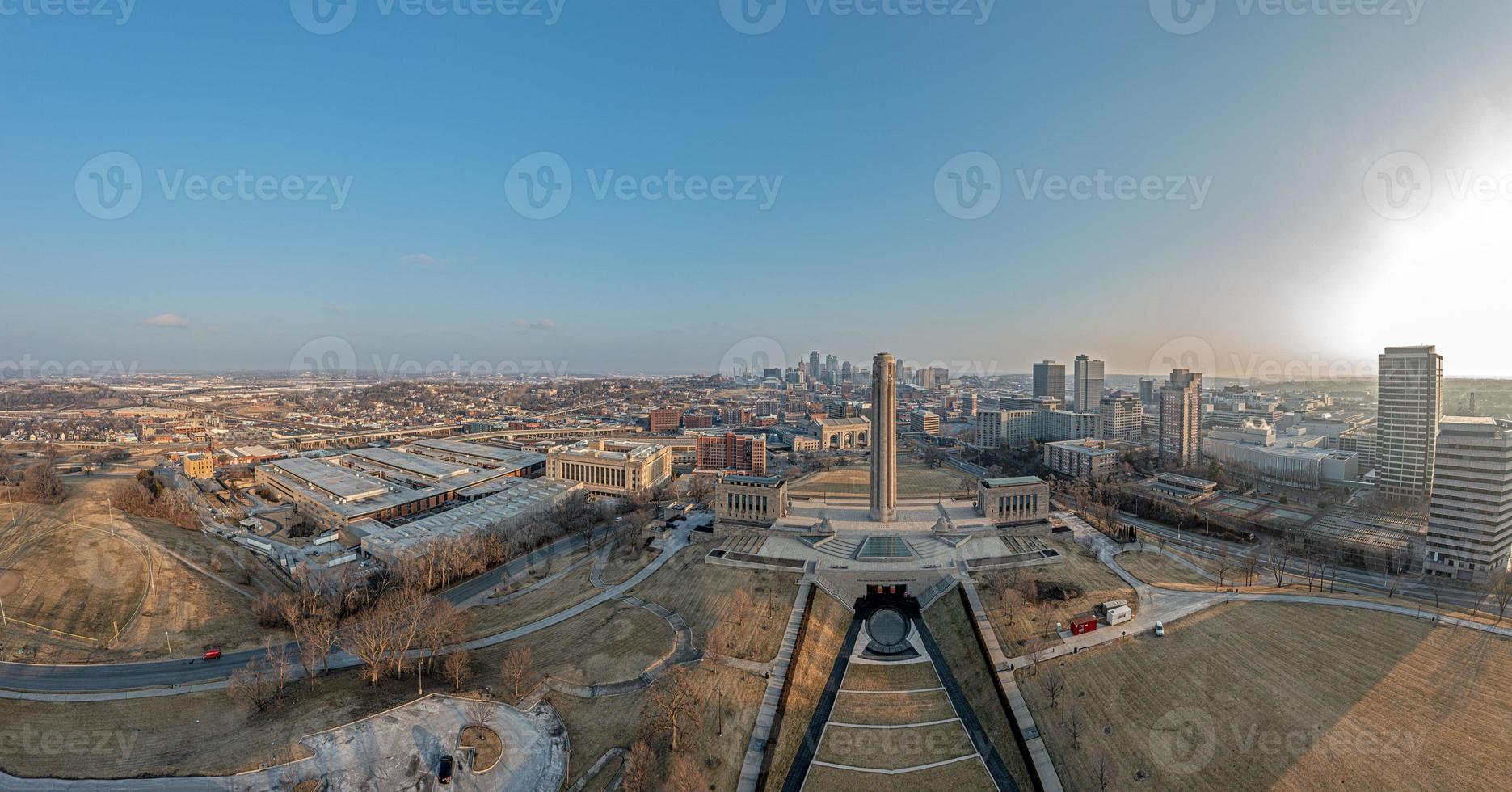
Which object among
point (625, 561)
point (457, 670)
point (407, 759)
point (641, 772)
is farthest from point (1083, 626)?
point (407, 759)

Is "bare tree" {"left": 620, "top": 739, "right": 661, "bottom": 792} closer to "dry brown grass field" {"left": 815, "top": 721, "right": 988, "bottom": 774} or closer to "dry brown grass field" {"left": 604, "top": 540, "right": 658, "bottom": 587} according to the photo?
"dry brown grass field" {"left": 815, "top": 721, "right": 988, "bottom": 774}

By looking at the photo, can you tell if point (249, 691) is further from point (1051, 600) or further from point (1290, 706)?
point (1290, 706)

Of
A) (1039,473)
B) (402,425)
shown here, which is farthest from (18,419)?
(1039,473)

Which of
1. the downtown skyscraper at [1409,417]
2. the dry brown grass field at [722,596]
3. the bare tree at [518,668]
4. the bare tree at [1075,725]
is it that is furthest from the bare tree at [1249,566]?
the bare tree at [518,668]

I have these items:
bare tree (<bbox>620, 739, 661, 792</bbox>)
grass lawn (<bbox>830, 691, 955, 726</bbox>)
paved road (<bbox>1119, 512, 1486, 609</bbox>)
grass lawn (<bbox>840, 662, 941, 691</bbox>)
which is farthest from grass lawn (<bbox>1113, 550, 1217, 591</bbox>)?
bare tree (<bbox>620, 739, 661, 792</bbox>)

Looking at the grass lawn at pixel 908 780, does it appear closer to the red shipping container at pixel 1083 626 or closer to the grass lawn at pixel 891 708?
the grass lawn at pixel 891 708
